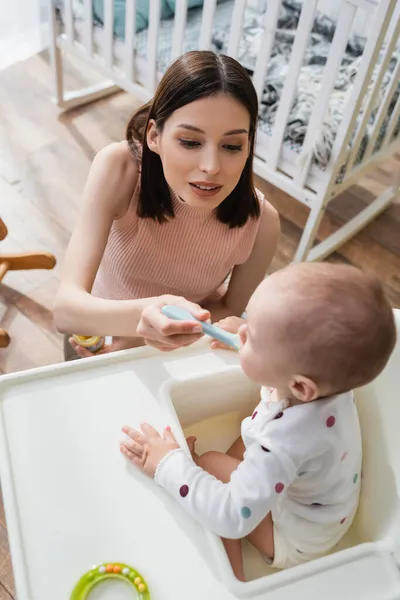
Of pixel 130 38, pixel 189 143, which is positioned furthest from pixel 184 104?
A: pixel 130 38

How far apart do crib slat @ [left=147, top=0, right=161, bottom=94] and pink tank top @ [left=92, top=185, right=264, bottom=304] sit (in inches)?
33.6

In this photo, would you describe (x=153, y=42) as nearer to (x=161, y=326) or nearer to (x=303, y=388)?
(x=161, y=326)

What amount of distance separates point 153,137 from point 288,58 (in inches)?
38.2

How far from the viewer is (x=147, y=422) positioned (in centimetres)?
72

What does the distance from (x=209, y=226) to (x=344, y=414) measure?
1.42ft

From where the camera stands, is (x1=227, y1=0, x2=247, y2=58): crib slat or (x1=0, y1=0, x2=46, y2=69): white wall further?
(x1=0, y1=0, x2=46, y2=69): white wall

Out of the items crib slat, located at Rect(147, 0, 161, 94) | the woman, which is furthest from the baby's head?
crib slat, located at Rect(147, 0, 161, 94)

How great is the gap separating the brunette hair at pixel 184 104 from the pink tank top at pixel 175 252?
22mm

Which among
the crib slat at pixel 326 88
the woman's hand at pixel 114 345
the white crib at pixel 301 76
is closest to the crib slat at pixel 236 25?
the white crib at pixel 301 76

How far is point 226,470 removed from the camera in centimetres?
77

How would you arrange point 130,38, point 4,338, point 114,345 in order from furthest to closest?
point 130,38 → point 4,338 → point 114,345

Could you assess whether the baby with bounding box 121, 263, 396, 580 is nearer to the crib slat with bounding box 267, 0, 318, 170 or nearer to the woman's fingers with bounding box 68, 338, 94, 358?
the woman's fingers with bounding box 68, 338, 94, 358

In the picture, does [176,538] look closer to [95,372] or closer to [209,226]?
A: [95,372]

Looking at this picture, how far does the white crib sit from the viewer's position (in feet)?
4.25
